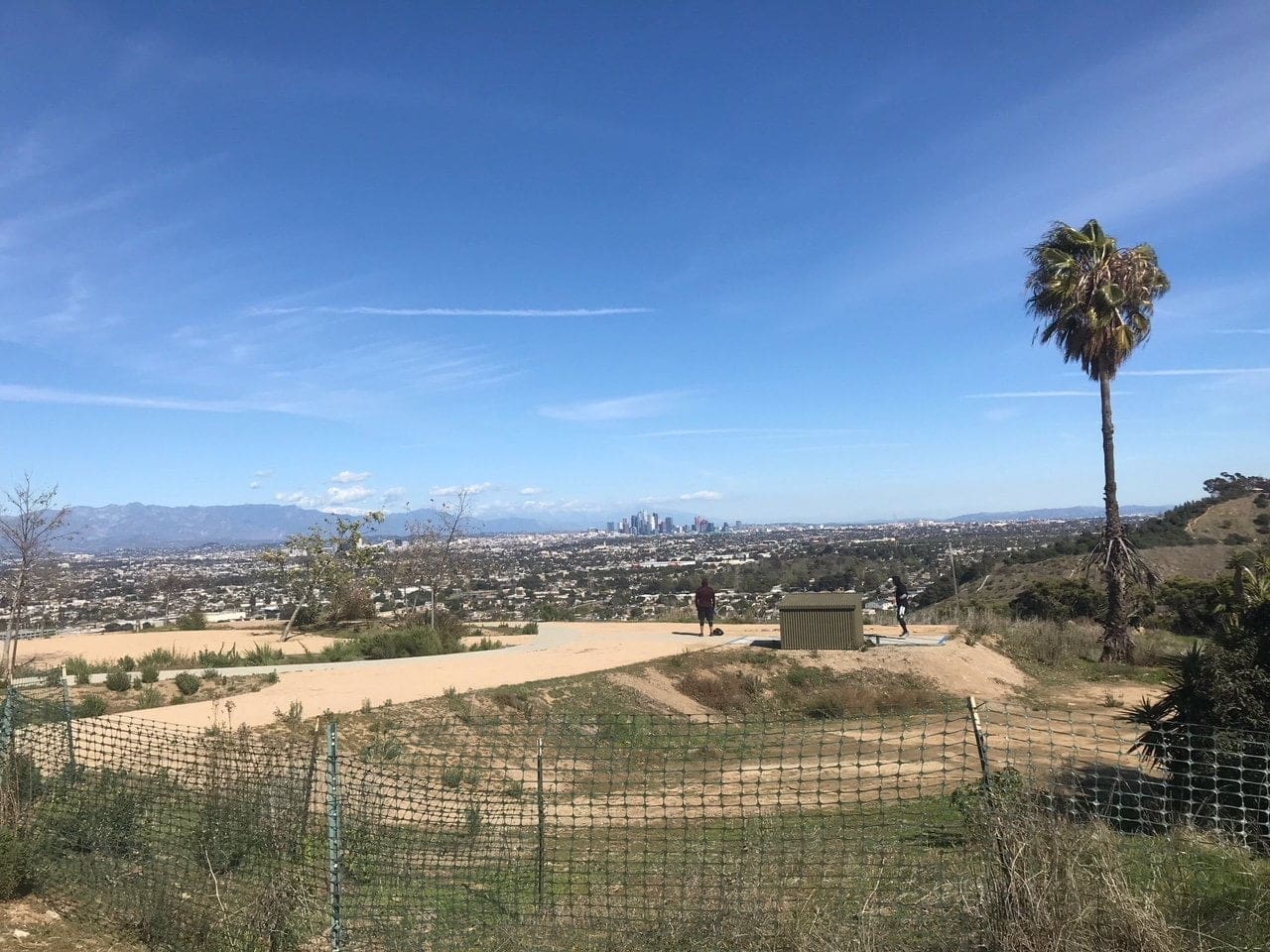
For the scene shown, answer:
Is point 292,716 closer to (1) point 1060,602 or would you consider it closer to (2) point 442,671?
(2) point 442,671

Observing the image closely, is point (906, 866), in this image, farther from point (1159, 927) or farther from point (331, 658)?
point (331, 658)

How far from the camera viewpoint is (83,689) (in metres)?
16.8

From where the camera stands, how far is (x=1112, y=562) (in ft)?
77.2

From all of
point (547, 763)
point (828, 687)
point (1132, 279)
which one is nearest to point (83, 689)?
point (547, 763)

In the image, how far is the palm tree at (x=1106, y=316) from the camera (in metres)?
23.4

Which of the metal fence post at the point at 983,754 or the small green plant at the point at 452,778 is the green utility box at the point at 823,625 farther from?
the metal fence post at the point at 983,754

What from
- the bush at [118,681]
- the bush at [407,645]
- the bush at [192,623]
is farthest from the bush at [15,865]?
the bush at [192,623]

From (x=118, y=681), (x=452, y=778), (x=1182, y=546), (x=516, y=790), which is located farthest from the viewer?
(x=1182, y=546)

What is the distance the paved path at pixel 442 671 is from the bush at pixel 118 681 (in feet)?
6.73

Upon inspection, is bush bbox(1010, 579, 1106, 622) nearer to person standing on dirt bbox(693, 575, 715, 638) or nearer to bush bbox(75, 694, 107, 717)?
person standing on dirt bbox(693, 575, 715, 638)

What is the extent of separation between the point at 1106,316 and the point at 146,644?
28.7 metres

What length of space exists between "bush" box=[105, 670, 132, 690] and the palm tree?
23.3m

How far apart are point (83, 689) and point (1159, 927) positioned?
1813cm

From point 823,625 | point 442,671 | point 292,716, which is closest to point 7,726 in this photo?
point 292,716
